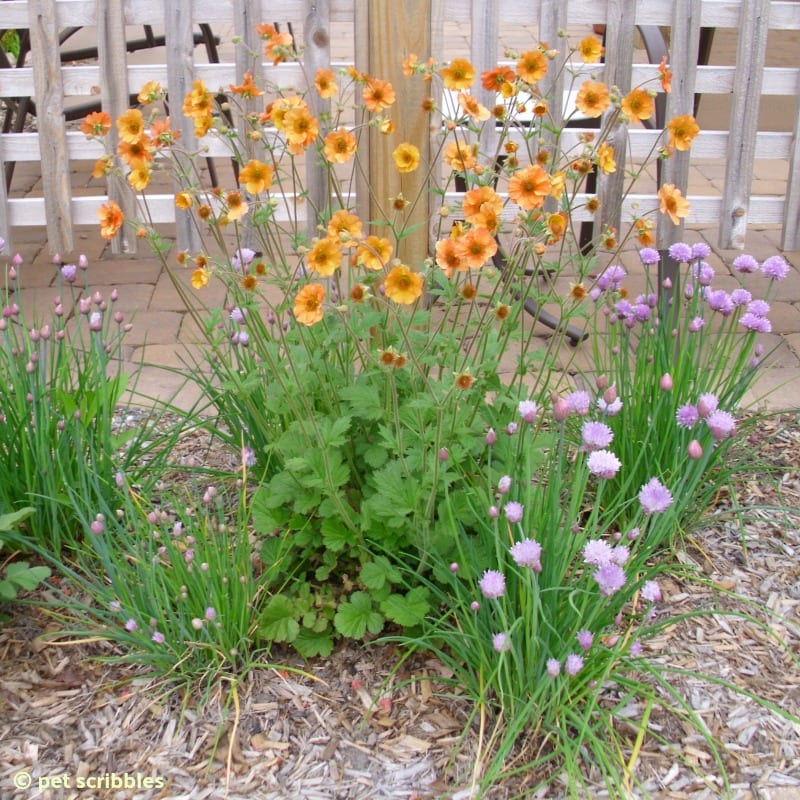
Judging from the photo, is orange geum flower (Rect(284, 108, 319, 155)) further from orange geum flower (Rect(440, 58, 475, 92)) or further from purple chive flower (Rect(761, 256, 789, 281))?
purple chive flower (Rect(761, 256, 789, 281))

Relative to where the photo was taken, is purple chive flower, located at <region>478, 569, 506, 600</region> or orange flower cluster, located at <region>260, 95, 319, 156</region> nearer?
purple chive flower, located at <region>478, 569, 506, 600</region>

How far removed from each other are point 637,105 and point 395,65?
1139 mm

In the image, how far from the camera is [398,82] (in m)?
2.92

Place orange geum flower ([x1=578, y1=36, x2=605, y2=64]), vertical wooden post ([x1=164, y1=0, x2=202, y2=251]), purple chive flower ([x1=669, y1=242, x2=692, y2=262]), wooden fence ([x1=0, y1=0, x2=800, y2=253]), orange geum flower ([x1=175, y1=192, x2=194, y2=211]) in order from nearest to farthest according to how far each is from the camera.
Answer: orange geum flower ([x1=175, y1=192, x2=194, y2=211]) < orange geum flower ([x1=578, y1=36, x2=605, y2=64]) < purple chive flower ([x1=669, y1=242, x2=692, y2=262]) < wooden fence ([x1=0, y1=0, x2=800, y2=253]) < vertical wooden post ([x1=164, y1=0, x2=202, y2=251])

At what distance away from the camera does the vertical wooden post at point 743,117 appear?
320cm

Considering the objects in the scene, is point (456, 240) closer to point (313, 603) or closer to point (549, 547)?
point (549, 547)

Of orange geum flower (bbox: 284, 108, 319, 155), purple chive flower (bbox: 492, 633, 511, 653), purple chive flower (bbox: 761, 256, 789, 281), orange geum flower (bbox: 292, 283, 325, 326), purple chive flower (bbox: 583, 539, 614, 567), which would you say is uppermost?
orange geum flower (bbox: 284, 108, 319, 155)

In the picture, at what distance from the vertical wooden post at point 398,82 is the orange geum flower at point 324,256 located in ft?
3.80

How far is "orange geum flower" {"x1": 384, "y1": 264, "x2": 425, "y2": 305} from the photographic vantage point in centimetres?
166

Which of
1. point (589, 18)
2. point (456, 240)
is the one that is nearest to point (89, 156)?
point (589, 18)

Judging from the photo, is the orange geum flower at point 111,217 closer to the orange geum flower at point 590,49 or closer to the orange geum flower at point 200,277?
the orange geum flower at point 200,277

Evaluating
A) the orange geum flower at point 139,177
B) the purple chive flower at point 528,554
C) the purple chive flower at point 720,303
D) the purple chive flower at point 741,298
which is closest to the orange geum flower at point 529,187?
the purple chive flower at point 528,554

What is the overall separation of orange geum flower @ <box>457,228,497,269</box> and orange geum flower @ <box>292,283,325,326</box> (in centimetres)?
23

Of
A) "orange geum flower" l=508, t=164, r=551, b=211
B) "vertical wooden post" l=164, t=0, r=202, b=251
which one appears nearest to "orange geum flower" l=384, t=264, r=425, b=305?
"orange geum flower" l=508, t=164, r=551, b=211
